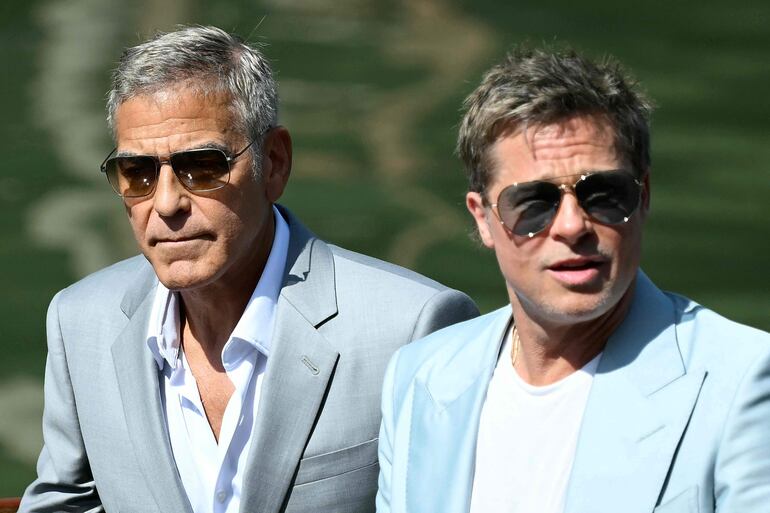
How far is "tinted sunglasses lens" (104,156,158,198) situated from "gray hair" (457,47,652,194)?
0.62m

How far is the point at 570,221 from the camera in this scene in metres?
1.87

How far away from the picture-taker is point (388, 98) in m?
3.55

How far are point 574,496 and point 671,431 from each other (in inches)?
6.8

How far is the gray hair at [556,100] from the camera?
1918 millimetres

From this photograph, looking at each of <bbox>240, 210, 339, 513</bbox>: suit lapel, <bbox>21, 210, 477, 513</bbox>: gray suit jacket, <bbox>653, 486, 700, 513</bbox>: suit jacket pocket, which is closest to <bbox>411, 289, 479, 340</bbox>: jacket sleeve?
<bbox>21, 210, 477, 513</bbox>: gray suit jacket

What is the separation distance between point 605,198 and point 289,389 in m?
0.78

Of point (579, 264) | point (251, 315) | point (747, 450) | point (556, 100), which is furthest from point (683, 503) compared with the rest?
point (251, 315)

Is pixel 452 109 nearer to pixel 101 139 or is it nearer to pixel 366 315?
pixel 101 139

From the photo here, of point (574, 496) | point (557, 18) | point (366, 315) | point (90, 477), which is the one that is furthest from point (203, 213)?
point (557, 18)

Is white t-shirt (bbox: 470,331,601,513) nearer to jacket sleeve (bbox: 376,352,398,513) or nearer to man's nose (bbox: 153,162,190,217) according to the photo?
jacket sleeve (bbox: 376,352,398,513)

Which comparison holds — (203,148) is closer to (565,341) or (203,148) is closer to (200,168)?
(200,168)

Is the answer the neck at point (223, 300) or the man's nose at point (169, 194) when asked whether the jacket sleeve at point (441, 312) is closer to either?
the neck at point (223, 300)

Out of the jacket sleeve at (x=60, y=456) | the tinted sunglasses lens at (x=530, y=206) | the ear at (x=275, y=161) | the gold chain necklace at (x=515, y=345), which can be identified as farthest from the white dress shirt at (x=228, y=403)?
the tinted sunglasses lens at (x=530, y=206)

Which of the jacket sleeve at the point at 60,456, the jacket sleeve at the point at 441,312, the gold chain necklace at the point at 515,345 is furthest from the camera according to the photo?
the jacket sleeve at the point at 60,456
